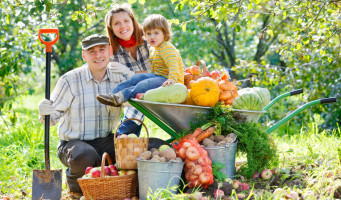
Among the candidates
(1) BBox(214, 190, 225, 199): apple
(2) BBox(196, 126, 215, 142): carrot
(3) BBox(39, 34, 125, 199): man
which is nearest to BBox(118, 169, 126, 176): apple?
(3) BBox(39, 34, 125, 199): man

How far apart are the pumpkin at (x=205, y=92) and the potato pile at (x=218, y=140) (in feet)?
0.93

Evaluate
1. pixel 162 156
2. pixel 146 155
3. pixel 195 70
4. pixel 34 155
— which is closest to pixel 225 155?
pixel 162 156

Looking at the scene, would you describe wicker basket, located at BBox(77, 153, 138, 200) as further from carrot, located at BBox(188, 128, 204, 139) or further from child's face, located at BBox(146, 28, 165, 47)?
child's face, located at BBox(146, 28, 165, 47)

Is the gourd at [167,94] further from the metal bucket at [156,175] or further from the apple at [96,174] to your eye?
the apple at [96,174]

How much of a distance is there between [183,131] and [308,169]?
3.86 ft

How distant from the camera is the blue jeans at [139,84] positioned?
340cm

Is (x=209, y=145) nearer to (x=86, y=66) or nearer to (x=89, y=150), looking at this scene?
(x=89, y=150)

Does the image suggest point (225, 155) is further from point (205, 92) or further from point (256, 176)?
point (205, 92)

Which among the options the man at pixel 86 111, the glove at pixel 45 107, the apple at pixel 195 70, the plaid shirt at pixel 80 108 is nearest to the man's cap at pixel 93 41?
the man at pixel 86 111

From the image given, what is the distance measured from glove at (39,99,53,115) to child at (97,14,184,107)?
564 mm

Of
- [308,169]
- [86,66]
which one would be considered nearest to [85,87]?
[86,66]

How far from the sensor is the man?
3682mm

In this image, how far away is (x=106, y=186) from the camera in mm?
3188

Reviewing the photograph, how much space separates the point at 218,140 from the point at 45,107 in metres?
1.47
